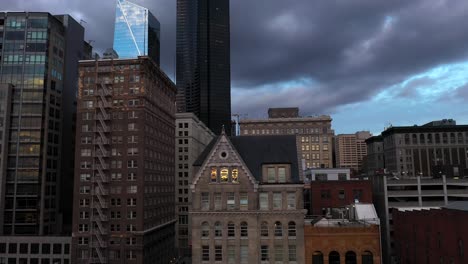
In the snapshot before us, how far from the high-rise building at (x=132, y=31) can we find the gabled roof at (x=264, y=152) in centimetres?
7569

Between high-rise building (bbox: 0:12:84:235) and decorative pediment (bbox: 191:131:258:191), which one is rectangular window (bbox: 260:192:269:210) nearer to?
decorative pediment (bbox: 191:131:258:191)

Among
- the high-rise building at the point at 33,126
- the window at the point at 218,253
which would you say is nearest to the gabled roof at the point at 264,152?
the window at the point at 218,253

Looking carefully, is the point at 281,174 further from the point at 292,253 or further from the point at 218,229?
the point at 218,229

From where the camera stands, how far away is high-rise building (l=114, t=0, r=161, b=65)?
433 ft

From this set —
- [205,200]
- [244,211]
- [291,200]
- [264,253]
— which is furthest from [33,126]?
[291,200]

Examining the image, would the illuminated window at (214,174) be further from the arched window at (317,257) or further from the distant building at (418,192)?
the distant building at (418,192)

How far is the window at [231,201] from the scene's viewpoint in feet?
201

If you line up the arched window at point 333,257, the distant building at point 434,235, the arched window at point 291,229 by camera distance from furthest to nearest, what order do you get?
the arched window at point 291,229
the arched window at point 333,257
the distant building at point 434,235

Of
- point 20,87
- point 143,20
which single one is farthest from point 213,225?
point 143,20

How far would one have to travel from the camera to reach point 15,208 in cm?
Result: 11281

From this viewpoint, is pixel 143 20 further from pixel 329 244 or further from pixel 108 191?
pixel 329 244

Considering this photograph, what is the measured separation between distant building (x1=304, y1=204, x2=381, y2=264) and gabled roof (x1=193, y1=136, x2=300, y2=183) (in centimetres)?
852

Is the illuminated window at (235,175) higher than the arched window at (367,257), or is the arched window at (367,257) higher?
the illuminated window at (235,175)

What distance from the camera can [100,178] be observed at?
105438 mm
